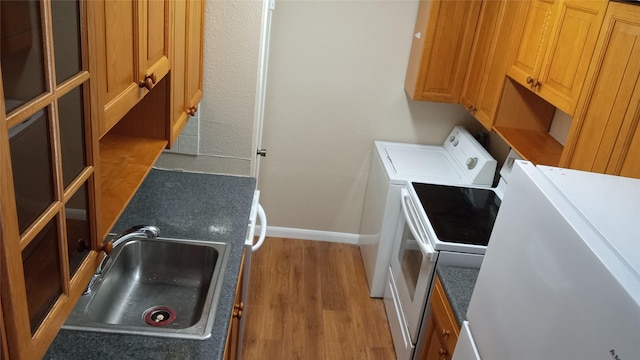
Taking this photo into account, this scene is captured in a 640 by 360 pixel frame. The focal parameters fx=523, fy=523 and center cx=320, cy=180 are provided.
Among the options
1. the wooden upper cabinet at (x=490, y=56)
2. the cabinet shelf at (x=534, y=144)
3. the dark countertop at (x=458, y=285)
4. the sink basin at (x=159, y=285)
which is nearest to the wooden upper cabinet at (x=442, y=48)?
the wooden upper cabinet at (x=490, y=56)

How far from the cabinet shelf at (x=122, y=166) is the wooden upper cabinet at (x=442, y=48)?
172 cm

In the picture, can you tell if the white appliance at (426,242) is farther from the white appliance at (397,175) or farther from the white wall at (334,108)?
the white wall at (334,108)

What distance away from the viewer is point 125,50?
1285 millimetres

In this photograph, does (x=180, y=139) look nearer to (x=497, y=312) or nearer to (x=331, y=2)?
(x=331, y=2)

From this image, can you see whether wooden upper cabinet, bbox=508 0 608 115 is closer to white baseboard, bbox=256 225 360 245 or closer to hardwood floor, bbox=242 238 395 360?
hardwood floor, bbox=242 238 395 360

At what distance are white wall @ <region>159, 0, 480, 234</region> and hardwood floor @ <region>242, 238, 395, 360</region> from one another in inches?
11.7

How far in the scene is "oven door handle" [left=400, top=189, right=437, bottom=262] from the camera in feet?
7.58

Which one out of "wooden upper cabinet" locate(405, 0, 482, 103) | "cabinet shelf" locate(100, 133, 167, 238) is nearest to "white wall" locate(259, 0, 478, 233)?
"wooden upper cabinet" locate(405, 0, 482, 103)

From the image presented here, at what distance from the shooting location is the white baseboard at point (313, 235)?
12.5 ft

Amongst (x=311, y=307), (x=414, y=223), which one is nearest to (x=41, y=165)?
(x=414, y=223)

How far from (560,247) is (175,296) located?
131 cm

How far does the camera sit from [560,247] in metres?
1.13

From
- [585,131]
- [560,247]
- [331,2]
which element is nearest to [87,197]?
[560,247]

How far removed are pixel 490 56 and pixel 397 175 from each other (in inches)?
31.5
